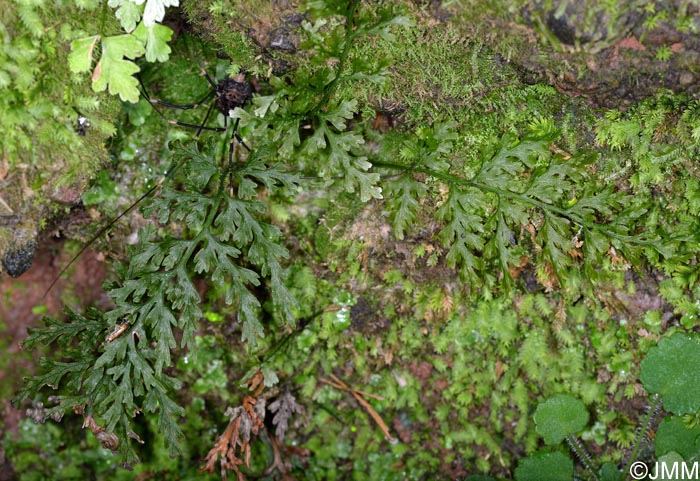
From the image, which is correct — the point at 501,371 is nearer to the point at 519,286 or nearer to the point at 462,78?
the point at 519,286

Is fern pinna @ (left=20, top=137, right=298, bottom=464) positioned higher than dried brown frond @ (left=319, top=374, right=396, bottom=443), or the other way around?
fern pinna @ (left=20, top=137, right=298, bottom=464)

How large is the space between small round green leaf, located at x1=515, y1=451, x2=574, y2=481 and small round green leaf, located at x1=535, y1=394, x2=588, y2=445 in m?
0.13

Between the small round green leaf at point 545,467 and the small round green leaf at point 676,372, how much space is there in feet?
2.61

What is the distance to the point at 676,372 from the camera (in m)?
3.43

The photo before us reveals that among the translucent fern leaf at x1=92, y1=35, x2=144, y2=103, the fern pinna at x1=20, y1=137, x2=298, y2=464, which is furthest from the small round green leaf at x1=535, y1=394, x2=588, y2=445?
the translucent fern leaf at x1=92, y1=35, x2=144, y2=103

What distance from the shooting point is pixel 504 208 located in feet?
10.3

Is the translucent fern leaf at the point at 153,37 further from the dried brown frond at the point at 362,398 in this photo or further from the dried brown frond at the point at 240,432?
the dried brown frond at the point at 362,398

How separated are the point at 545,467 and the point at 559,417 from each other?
0.41 metres

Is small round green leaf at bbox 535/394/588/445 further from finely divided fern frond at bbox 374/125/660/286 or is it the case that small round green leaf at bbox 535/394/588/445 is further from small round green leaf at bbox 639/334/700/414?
finely divided fern frond at bbox 374/125/660/286

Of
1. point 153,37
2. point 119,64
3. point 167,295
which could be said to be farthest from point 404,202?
point 119,64

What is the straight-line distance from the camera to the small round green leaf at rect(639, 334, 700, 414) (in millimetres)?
3422

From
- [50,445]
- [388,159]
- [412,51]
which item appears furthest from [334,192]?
[50,445]

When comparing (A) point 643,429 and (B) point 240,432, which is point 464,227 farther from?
(B) point 240,432

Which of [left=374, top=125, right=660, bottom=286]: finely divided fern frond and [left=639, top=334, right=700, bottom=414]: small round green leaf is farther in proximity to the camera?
[left=639, top=334, right=700, bottom=414]: small round green leaf
